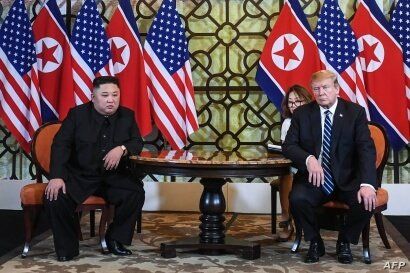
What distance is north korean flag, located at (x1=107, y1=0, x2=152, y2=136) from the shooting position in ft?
18.8

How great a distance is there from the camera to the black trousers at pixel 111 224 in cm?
395

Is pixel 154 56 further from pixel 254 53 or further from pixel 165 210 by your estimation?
pixel 165 210

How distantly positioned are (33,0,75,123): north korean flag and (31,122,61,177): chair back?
1.32 metres

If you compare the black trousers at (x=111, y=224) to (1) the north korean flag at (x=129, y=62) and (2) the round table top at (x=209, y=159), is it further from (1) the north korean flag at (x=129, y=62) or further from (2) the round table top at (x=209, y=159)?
(1) the north korean flag at (x=129, y=62)

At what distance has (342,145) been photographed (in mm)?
3914

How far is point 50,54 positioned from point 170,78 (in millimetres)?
1229

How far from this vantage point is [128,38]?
582cm

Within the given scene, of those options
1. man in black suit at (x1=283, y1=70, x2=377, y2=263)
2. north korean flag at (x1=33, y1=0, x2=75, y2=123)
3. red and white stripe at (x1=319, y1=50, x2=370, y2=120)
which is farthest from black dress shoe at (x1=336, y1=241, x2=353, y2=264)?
north korean flag at (x1=33, y1=0, x2=75, y2=123)

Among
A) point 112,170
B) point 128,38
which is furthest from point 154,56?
point 112,170

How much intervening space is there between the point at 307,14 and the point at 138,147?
2.57 meters

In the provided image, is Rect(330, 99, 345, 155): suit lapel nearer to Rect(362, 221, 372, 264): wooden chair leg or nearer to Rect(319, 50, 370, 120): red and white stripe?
Rect(362, 221, 372, 264): wooden chair leg

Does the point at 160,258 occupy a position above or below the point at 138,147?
below

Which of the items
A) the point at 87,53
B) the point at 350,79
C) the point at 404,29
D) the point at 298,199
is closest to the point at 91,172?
the point at 298,199

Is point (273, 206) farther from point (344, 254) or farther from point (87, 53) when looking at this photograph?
point (87, 53)
